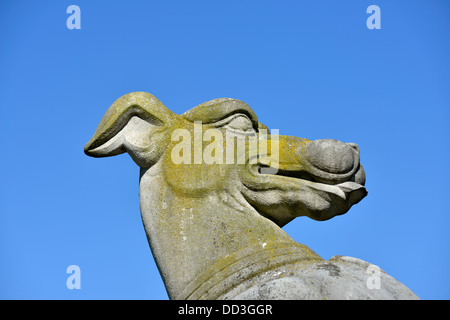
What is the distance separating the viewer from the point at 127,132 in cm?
658

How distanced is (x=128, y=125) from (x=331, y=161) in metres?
1.98

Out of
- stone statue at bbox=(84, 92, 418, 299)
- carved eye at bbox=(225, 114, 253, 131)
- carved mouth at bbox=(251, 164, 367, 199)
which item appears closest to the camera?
stone statue at bbox=(84, 92, 418, 299)

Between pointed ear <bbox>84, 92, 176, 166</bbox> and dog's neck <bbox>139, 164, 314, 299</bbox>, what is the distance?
60 centimetres

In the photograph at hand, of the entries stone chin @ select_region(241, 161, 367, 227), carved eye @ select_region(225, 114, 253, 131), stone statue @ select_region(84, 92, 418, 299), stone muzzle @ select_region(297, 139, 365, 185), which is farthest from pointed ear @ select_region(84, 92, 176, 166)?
stone muzzle @ select_region(297, 139, 365, 185)

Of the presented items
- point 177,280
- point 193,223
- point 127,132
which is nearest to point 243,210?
point 193,223

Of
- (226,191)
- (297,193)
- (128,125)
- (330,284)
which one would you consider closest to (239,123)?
(226,191)

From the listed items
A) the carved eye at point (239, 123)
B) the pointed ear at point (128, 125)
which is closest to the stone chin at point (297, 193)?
the carved eye at point (239, 123)

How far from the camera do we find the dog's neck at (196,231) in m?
5.98

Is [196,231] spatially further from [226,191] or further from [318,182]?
[318,182]

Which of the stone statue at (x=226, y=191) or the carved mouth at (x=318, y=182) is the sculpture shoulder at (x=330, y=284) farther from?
the carved mouth at (x=318, y=182)

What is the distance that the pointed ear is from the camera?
6547 mm

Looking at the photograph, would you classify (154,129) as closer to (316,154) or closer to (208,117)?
(208,117)

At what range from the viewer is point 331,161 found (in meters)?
6.07

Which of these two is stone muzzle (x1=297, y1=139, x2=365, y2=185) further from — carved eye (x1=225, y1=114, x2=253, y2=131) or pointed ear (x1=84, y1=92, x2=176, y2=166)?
pointed ear (x1=84, y1=92, x2=176, y2=166)
